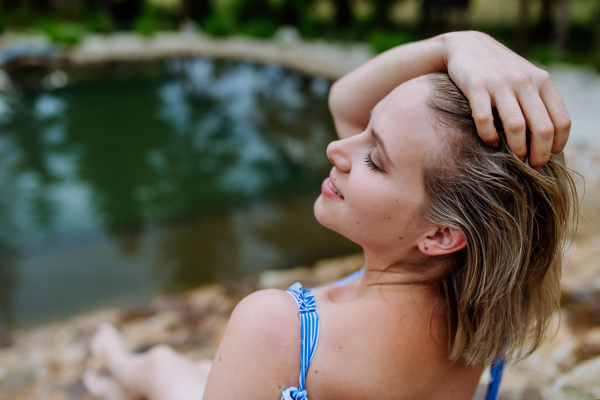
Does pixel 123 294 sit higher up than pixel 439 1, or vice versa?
pixel 439 1

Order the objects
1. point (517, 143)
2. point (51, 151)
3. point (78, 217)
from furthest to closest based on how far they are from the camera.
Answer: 1. point (51, 151)
2. point (78, 217)
3. point (517, 143)

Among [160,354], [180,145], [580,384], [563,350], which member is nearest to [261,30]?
[180,145]

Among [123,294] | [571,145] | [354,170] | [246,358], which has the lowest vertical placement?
[123,294]

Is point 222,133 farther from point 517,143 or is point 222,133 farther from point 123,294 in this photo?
point 517,143

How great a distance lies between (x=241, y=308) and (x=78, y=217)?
15.5 feet

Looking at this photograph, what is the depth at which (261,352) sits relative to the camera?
824mm

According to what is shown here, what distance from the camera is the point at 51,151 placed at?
6.70m

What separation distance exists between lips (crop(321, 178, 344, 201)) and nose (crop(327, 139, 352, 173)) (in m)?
0.05

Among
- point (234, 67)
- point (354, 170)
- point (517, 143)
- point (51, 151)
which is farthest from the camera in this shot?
point (234, 67)

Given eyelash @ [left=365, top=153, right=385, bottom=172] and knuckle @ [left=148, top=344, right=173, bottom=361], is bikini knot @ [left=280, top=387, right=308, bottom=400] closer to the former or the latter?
eyelash @ [left=365, top=153, right=385, bottom=172]

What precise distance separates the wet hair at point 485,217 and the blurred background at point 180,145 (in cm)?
130

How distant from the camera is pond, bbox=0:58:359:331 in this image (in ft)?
13.1

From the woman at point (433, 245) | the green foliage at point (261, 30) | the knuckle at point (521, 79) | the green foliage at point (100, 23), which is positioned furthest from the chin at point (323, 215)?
the green foliage at point (100, 23)

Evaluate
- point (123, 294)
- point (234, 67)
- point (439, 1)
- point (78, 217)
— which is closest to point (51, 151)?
point (78, 217)
